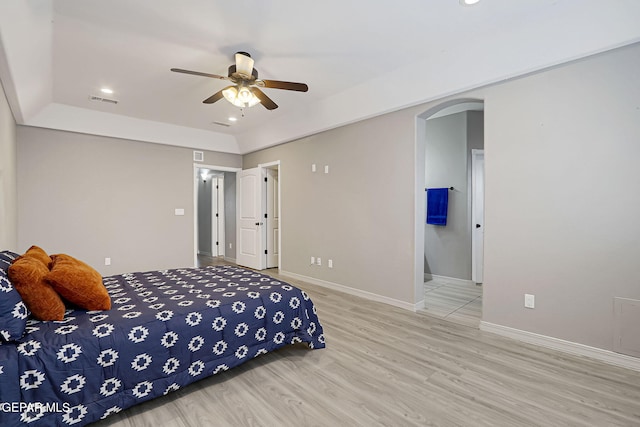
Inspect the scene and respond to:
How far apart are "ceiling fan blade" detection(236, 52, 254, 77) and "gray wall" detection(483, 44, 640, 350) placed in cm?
244

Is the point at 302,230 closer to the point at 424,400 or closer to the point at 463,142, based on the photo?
the point at 463,142

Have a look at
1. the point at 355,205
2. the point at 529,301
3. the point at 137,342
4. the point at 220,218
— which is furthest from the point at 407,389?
the point at 220,218

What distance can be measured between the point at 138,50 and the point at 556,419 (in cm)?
450

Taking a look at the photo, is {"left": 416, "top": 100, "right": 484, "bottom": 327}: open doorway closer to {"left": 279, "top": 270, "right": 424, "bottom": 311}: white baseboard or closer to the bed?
{"left": 279, "top": 270, "right": 424, "bottom": 311}: white baseboard

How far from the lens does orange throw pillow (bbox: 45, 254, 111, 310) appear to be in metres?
1.86

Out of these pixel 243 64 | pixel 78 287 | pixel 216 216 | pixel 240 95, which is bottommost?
pixel 78 287

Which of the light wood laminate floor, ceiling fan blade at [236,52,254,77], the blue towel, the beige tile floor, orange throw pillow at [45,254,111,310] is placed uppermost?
ceiling fan blade at [236,52,254,77]

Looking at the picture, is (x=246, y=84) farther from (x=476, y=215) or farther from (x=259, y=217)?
(x=476, y=215)

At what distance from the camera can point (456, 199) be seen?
5.01 meters

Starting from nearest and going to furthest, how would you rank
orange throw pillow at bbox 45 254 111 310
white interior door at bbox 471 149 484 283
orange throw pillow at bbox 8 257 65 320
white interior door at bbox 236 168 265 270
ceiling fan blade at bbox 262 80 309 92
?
orange throw pillow at bbox 8 257 65 320 → orange throw pillow at bbox 45 254 111 310 → ceiling fan blade at bbox 262 80 309 92 → white interior door at bbox 471 149 484 283 → white interior door at bbox 236 168 265 270

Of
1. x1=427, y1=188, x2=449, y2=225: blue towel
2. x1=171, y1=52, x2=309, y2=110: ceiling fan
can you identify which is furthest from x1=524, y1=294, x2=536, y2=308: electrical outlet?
x1=171, y1=52, x2=309, y2=110: ceiling fan

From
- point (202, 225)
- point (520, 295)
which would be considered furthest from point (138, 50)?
point (202, 225)

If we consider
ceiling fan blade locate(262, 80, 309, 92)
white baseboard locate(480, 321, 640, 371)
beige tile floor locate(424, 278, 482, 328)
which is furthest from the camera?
beige tile floor locate(424, 278, 482, 328)

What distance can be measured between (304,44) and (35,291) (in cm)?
288
